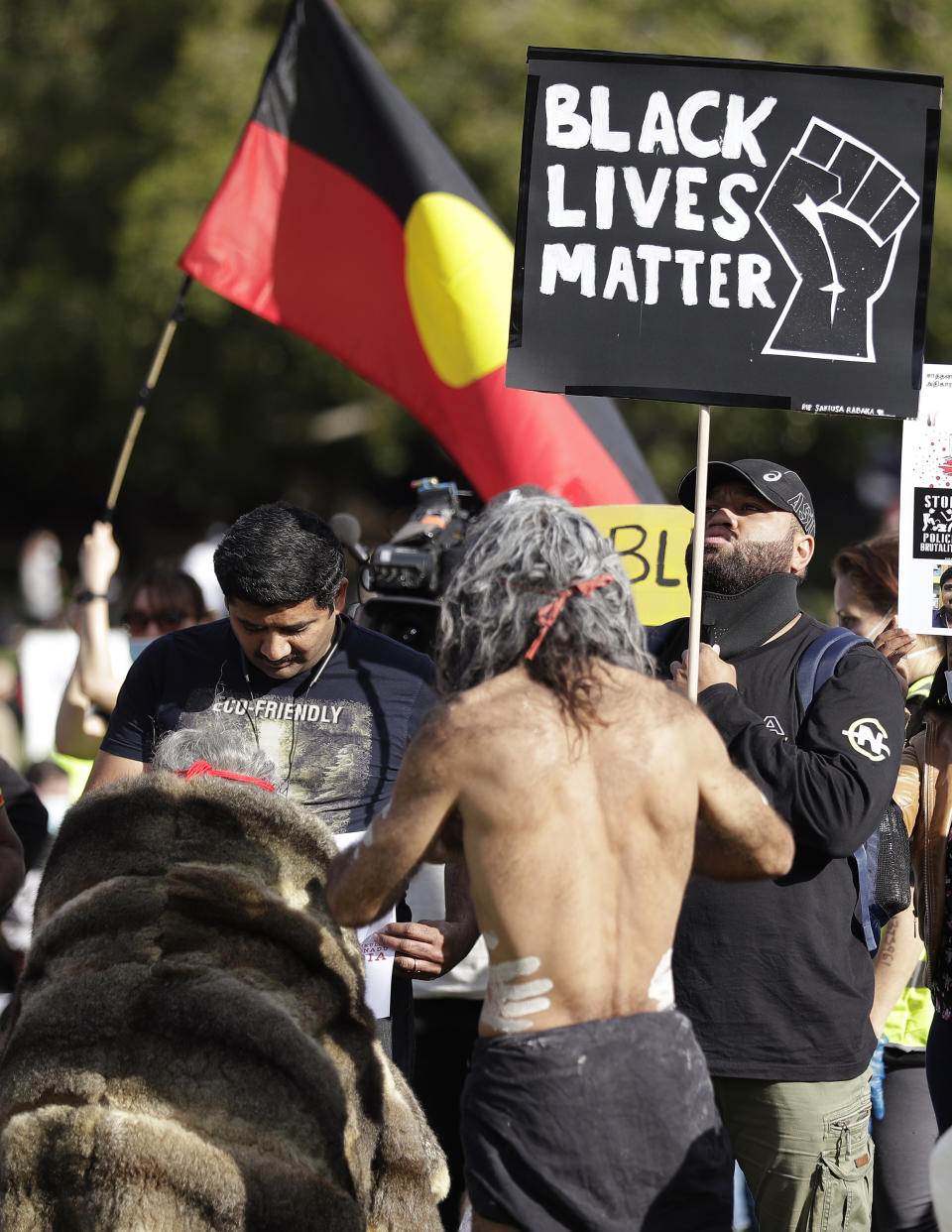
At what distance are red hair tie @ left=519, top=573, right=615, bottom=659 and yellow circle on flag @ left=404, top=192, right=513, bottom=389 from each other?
10.3 ft

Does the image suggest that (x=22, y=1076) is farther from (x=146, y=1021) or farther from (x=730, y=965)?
(x=730, y=965)

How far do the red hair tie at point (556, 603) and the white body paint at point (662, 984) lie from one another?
56cm

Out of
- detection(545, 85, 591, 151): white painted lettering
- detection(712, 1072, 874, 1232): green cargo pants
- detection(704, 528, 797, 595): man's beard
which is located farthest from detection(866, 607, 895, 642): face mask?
detection(545, 85, 591, 151): white painted lettering

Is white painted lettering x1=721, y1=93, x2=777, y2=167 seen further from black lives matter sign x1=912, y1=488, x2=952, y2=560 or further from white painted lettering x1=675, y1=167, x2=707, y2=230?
black lives matter sign x1=912, y1=488, x2=952, y2=560

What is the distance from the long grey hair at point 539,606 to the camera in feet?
8.10

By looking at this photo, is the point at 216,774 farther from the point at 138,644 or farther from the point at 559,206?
the point at 138,644

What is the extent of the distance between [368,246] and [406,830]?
12.4 ft

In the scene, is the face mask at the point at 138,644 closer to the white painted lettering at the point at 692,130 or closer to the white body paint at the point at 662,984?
the white painted lettering at the point at 692,130

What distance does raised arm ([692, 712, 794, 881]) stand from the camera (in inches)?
99.6

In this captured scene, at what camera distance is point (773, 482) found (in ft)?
11.2

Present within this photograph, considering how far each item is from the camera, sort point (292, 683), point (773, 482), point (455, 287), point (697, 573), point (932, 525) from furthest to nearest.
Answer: point (455, 287)
point (932, 525)
point (292, 683)
point (773, 482)
point (697, 573)

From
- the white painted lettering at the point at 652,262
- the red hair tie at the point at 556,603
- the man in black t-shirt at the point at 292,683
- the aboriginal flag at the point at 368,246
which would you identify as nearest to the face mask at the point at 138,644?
the aboriginal flag at the point at 368,246

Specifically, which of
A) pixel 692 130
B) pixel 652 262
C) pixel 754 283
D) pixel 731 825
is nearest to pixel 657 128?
pixel 692 130

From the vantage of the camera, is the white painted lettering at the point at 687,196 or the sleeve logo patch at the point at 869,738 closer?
the sleeve logo patch at the point at 869,738
